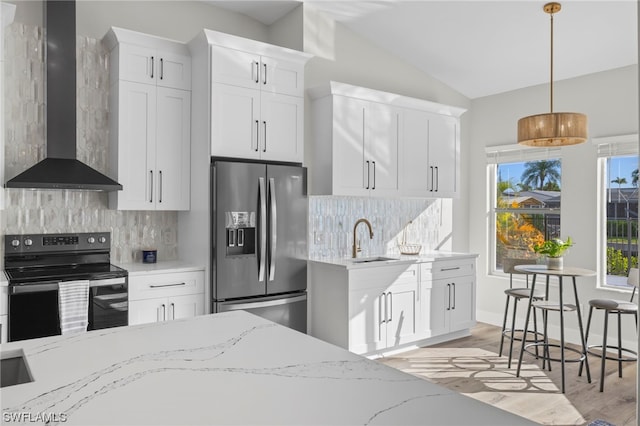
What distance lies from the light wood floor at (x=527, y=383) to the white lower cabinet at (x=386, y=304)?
217mm

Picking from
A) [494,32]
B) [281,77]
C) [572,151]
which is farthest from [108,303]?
[572,151]

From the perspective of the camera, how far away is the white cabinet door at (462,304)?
16.0 ft

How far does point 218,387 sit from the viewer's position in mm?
1093

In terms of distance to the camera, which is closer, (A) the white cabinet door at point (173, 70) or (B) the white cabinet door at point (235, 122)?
(B) the white cabinet door at point (235, 122)

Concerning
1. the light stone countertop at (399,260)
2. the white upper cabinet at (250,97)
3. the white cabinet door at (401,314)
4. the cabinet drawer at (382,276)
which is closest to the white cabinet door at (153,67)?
the white upper cabinet at (250,97)

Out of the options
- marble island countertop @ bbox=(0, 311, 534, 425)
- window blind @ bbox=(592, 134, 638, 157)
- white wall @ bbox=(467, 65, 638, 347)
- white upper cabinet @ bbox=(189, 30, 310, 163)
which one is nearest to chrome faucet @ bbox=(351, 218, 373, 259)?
white upper cabinet @ bbox=(189, 30, 310, 163)

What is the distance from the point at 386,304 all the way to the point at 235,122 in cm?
210

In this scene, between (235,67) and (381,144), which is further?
(381,144)

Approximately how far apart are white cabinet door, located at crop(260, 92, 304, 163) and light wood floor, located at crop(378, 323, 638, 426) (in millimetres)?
2103

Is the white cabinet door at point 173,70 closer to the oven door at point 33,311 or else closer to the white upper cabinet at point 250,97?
the white upper cabinet at point 250,97

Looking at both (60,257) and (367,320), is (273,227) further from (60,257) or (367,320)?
(60,257)

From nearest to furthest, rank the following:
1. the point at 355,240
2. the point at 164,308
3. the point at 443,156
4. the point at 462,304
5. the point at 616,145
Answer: the point at 164,308
the point at 616,145
the point at 355,240
the point at 462,304
the point at 443,156

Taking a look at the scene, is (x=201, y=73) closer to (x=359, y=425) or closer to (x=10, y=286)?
(x=10, y=286)

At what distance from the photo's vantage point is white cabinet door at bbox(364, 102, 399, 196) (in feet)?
14.8
